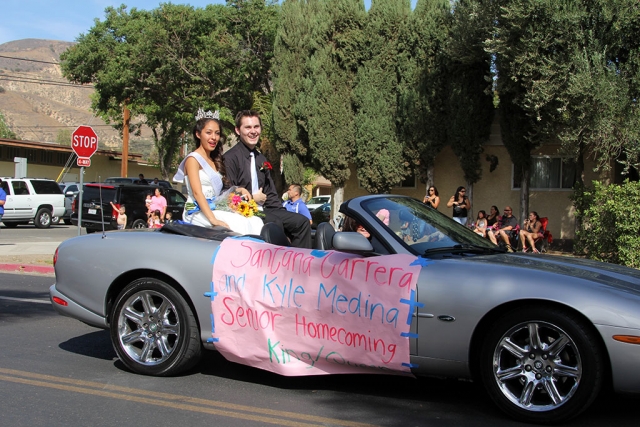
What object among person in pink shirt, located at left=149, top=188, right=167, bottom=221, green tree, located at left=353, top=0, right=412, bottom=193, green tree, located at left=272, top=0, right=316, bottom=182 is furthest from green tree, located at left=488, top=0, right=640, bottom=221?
person in pink shirt, located at left=149, top=188, right=167, bottom=221

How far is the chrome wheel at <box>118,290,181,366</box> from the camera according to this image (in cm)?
493

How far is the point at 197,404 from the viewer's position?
4387 millimetres

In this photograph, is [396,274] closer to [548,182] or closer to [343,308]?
[343,308]

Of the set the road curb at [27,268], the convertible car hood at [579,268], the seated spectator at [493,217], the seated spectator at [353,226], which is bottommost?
the road curb at [27,268]

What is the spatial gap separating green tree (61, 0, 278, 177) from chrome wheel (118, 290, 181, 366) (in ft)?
69.8

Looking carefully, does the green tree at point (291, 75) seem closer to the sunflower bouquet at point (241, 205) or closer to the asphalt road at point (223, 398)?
the sunflower bouquet at point (241, 205)

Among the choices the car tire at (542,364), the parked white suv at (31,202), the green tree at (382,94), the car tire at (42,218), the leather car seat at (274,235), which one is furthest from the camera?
the car tire at (42,218)

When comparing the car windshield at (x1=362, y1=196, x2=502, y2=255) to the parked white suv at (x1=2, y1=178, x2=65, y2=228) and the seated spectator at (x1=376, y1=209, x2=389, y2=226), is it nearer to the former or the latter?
the seated spectator at (x1=376, y1=209, x2=389, y2=226)

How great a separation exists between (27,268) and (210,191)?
7.67 m

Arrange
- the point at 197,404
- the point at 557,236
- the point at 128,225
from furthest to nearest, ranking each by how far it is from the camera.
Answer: the point at 128,225, the point at 557,236, the point at 197,404

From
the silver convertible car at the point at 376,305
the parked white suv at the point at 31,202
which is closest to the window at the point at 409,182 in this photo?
the parked white suv at the point at 31,202

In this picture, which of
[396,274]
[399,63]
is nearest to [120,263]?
[396,274]

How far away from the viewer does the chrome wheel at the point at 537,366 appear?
386 cm

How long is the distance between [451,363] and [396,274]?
2.17 ft
